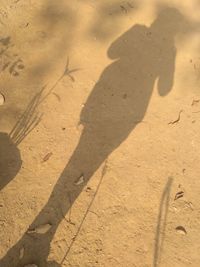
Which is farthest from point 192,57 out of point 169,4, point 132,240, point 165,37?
point 132,240

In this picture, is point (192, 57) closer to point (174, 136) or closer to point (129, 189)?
point (174, 136)

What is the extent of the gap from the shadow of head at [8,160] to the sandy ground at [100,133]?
0.01 metres

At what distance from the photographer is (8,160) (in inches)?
168

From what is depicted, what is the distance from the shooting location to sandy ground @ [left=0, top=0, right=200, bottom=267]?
12.6ft

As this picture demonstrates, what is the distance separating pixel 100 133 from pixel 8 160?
1.06 meters

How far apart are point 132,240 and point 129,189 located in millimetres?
551

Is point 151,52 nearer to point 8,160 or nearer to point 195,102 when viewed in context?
point 195,102

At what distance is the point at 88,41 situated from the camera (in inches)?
217

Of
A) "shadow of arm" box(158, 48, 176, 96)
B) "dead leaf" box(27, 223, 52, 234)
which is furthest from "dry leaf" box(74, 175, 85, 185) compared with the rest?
"shadow of arm" box(158, 48, 176, 96)

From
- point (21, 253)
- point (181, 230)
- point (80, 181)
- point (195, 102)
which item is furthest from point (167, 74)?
point (21, 253)

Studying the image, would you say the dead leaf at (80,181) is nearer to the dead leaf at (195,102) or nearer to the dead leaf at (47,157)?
the dead leaf at (47,157)

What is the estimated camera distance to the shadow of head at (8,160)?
415 cm

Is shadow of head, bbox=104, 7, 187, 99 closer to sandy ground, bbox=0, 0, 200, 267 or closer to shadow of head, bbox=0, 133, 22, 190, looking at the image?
sandy ground, bbox=0, 0, 200, 267

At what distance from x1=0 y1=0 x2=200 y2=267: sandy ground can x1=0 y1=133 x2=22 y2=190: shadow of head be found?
0.04 feet
